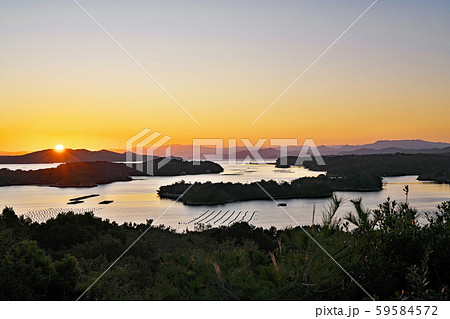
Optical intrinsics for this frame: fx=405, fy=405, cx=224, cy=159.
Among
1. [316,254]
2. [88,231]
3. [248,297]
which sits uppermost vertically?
[316,254]

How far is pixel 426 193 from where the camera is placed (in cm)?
5406

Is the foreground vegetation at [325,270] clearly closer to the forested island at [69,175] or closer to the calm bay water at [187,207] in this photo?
the calm bay water at [187,207]

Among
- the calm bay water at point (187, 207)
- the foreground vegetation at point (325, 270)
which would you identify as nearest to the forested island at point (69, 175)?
the calm bay water at point (187, 207)

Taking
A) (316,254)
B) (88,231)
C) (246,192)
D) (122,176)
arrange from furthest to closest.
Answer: (122,176), (246,192), (88,231), (316,254)

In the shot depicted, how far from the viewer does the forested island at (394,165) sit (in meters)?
66.8

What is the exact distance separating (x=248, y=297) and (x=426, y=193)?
2258 inches

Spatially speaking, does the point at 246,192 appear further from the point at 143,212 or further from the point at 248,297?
the point at 248,297

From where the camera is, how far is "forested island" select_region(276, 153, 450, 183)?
66.8 metres

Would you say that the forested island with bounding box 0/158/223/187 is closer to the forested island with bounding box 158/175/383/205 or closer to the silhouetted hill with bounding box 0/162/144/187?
the silhouetted hill with bounding box 0/162/144/187

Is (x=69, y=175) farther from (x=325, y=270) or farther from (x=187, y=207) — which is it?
(x=325, y=270)

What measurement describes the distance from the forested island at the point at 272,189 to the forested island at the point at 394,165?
170 inches

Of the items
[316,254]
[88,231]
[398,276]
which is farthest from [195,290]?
[88,231]

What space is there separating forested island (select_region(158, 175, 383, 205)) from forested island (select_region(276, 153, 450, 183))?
4.31 m

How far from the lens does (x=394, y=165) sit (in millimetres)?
73188
